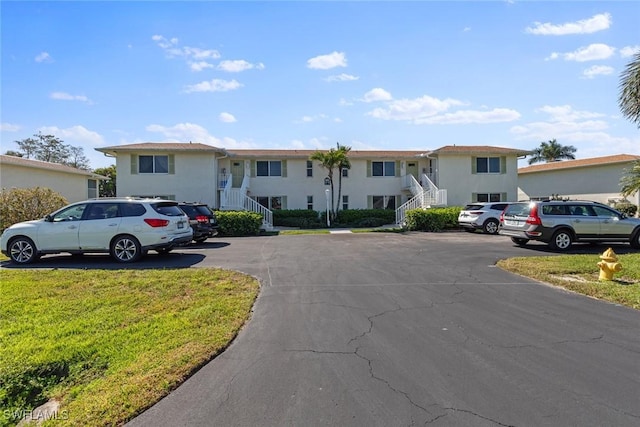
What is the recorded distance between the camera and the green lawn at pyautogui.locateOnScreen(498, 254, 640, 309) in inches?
256

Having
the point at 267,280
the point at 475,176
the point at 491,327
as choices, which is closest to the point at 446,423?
the point at 491,327

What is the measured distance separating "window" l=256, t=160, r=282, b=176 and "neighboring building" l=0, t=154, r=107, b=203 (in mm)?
13358

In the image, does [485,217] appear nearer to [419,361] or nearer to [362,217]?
[362,217]

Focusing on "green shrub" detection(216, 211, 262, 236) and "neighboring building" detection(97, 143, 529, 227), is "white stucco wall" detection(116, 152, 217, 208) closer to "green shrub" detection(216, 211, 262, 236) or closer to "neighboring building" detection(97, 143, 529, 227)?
"neighboring building" detection(97, 143, 529, 227)

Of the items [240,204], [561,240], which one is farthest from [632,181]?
[240,204]

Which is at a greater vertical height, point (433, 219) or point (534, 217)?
point (534, 217)

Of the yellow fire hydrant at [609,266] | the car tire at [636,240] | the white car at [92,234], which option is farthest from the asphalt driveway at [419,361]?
the car tire at [636,240]

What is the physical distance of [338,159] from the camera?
2412 centimetres

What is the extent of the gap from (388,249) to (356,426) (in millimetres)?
9901

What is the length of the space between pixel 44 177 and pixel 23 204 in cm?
1100

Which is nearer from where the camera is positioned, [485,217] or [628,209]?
[485,217]

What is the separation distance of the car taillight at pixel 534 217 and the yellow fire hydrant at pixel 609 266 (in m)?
4.17

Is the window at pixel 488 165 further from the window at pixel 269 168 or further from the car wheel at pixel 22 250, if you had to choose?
the car wheel at pixel 22 250

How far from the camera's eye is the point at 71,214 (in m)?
9.82
